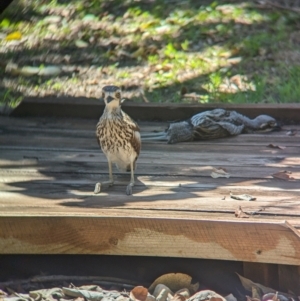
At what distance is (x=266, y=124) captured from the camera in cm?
677

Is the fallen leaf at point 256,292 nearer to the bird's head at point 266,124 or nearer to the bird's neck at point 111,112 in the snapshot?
the bird's neck at point 111,112

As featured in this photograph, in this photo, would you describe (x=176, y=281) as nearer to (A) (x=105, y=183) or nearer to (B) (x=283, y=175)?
(A) (x=105, y=183)

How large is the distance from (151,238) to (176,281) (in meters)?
0.33

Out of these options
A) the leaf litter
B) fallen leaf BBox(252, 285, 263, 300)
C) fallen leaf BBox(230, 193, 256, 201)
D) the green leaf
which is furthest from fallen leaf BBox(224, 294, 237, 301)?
the green leaf

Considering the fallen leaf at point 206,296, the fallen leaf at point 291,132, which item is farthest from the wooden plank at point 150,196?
the fallen leaf at point 291,132

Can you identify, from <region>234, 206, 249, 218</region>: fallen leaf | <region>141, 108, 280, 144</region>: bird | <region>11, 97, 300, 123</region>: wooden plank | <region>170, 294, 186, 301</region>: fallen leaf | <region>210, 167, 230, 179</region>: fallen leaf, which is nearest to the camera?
<region>170, 294, 186, 301</region>: fallen leaf

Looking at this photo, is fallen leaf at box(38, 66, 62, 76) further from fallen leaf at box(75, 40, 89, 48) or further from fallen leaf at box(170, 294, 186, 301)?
fallen leaf at box(170, 294, 186, 301)

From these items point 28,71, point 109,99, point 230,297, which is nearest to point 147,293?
point 230,297

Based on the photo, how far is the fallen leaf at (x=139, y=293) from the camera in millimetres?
4277

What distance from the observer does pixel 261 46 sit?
9.71 m

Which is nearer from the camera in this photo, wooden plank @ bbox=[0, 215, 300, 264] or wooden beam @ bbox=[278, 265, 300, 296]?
wooden plank @ bbox=[0, 215, 300, 264]

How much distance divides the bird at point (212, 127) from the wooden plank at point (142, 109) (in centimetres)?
25

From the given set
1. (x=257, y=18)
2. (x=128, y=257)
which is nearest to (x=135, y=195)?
(x=128, y=257)

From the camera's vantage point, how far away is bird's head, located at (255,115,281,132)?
6.78m
